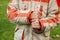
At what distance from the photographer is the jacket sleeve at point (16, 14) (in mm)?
3318

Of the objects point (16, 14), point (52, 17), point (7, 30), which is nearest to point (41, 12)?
point (52, 17)

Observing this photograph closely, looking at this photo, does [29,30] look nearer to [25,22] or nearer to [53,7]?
[25,22]

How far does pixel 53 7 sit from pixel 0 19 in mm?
4817

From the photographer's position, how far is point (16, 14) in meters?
3.40

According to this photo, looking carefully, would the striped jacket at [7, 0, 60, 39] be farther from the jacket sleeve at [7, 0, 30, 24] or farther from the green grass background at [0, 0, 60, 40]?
the green grass background at [0, 0, 60, 40]

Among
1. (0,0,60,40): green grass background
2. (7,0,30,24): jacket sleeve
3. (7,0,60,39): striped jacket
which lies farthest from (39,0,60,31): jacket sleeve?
(0,0,60,40): green grass background

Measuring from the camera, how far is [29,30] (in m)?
3.44

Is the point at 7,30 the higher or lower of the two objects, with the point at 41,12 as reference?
lower

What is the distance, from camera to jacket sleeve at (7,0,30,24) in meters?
3.32

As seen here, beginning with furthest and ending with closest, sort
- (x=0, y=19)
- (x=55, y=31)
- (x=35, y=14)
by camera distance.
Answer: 1. (x=0, y=19)
2. (x=55, y=31)
3. (x=35, y=14)

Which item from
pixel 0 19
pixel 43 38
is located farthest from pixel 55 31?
pixel 43 38

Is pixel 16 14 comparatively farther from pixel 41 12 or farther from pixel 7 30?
pixel 7 30

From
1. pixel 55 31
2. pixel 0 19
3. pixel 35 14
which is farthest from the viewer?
pixel 0 19

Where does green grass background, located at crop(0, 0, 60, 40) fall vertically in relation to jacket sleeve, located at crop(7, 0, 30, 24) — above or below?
below
